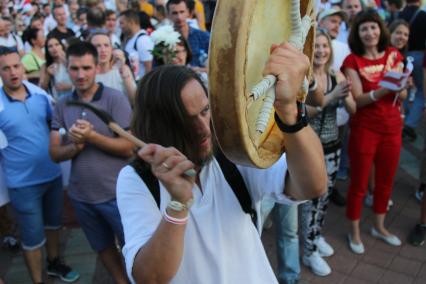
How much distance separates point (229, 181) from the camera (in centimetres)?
163

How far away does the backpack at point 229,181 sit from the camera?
1587 mm

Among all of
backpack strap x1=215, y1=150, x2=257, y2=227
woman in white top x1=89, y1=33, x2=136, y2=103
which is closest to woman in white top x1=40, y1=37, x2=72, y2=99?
woman in white top x1=89, y1=33, x2=136, y2=103

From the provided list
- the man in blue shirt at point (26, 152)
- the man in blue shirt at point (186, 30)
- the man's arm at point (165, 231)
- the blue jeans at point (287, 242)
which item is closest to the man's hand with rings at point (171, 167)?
the man's arm at point (165, 231)

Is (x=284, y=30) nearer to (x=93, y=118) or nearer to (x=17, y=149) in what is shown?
(x=93, y=118)

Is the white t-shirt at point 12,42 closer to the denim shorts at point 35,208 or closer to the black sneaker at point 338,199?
the denim shorts at point 35,208

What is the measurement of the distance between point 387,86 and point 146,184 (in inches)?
109

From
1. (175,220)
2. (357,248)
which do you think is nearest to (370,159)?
(357,248)

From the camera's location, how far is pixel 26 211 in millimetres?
3486

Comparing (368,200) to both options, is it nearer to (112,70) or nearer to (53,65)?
(112,70)

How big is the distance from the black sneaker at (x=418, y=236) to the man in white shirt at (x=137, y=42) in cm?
337

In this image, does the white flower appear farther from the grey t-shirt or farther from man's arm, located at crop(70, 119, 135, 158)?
man's arm, located at crop(70, 119, 135, 158)

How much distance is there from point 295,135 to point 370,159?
2.83 m

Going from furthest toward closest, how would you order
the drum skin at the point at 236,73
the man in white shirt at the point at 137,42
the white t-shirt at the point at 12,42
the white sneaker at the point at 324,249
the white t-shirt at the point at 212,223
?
the white t-shirt at the point at 12,42, the man in white shirt at the point at 137,42, the white sneaker at the point at 324,249, the white t-shirt at the point at 212,223, the drum skin at the point at 236,73

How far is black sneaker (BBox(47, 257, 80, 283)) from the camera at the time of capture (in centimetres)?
395
